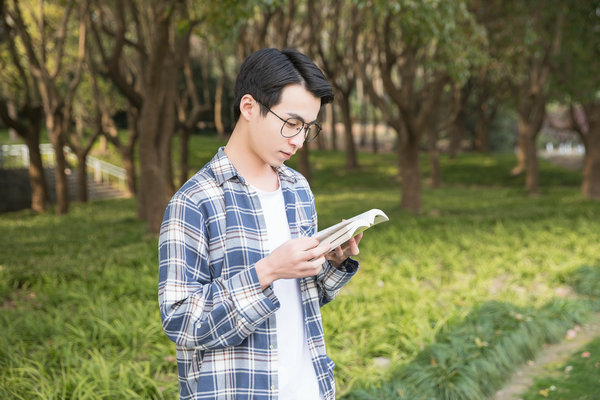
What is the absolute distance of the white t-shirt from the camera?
1.77 m

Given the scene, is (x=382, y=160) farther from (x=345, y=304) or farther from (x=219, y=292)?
(x=219, y=292)

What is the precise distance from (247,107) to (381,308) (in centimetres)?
416

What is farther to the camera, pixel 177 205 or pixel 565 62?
pixel 565 62

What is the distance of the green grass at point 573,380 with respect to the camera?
→ 13.8 feet

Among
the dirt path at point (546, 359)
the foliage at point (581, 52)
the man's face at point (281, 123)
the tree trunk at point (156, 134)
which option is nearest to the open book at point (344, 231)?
the man's face at point (281, 123)

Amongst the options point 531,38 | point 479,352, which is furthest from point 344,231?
point 531,38

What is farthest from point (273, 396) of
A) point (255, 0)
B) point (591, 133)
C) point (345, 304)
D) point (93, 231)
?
point (591, 133)

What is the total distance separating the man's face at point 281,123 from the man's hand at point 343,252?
0.35 m

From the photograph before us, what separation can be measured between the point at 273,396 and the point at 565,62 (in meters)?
15.3

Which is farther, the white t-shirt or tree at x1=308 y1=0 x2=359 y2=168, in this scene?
tree at x1=308 y1=0 x2=359 y2=168

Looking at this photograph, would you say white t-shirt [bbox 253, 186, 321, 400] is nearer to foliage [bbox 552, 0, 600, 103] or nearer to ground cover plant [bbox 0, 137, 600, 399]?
ground cover plant [bbox 0, 137, 600, 399]

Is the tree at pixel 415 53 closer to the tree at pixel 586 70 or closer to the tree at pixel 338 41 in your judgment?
the tree at pixel 338 41

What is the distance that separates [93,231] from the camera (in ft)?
37.0

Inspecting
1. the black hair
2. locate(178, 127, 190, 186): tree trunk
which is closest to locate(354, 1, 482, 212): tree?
locate(178, 127, 190, 186): tree trunk
